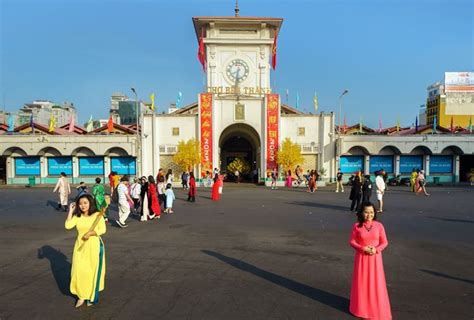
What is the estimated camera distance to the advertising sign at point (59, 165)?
33.9 metres

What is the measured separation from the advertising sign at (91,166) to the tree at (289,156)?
17735 mm

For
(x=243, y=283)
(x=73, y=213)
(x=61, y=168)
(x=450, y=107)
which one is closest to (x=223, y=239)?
(x=243, y=283)

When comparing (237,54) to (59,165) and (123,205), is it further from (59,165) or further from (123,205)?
(123,205)

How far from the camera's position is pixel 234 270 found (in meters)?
6.17

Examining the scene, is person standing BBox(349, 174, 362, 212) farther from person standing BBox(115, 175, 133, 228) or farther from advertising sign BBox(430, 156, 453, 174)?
advertising sign BBox(430, 156, 453, 174)

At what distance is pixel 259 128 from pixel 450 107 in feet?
139

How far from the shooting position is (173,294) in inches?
199

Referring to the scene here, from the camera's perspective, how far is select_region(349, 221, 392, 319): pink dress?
13.3ft

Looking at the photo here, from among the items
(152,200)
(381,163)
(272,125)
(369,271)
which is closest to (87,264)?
(369,271)

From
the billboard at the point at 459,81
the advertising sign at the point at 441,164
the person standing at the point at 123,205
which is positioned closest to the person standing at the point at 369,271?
the person standing at the point at 123,205

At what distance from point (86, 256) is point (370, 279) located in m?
3.57

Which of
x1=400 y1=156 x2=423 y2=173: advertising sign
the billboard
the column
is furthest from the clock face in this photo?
the billboard

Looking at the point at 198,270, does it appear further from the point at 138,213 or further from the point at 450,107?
the point at 450,107

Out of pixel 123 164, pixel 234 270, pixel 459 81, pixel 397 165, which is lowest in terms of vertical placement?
pixel 234 270
